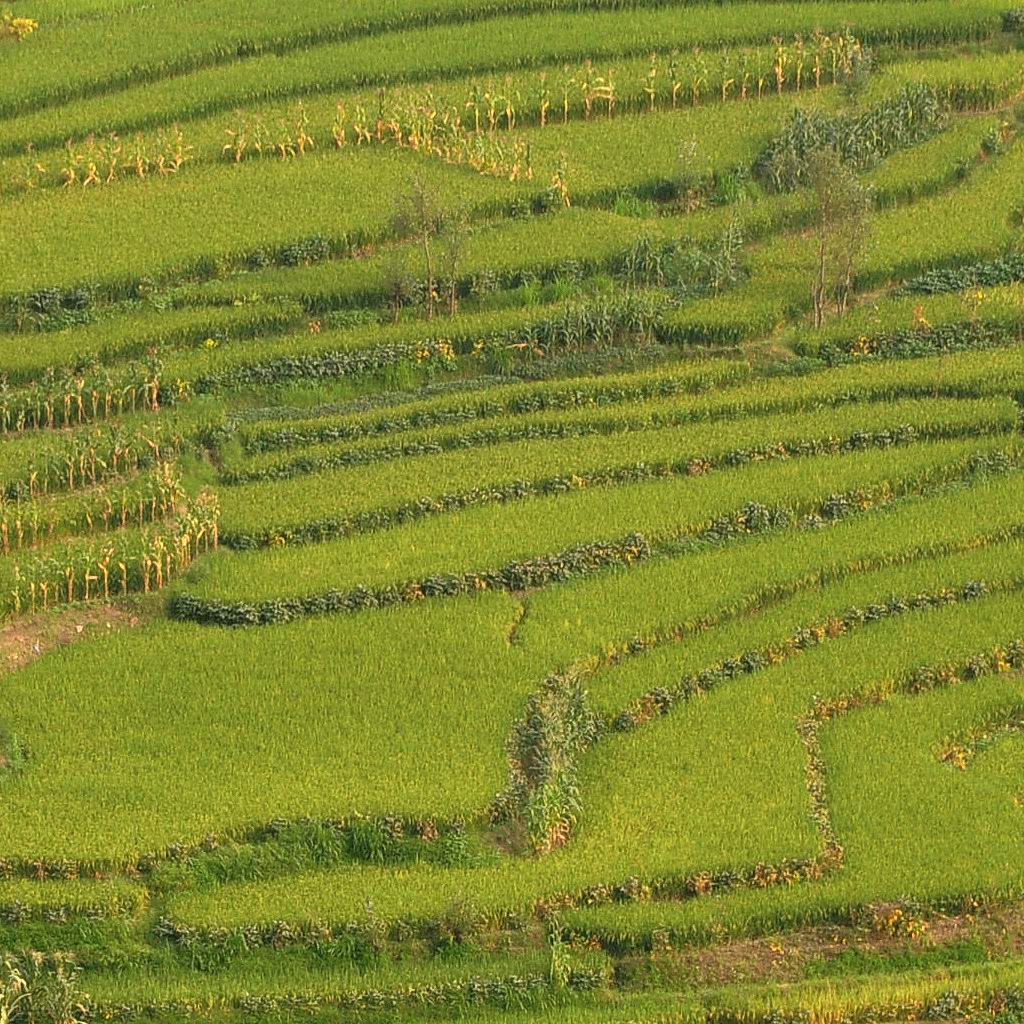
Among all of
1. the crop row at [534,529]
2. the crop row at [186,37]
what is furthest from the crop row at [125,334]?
the crop row at [186,37]

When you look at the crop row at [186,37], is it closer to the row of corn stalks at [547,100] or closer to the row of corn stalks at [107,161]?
the row of corn stalks at [107,161]

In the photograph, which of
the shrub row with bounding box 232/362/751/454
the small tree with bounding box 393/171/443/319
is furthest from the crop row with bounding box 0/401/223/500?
the small tree with bounding box 393/171/443/319

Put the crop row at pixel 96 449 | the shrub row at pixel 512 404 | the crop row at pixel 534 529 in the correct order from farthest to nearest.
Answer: the shrub row at pixel 512 404, the crop row at pixel 96 449, the crop row at pixel 534 529

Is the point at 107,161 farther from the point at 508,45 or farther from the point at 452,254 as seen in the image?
the point at 508,45

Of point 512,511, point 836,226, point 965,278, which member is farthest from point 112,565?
point 965,278

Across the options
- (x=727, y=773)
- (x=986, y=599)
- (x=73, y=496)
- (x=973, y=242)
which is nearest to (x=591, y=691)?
(x=727, y=773)

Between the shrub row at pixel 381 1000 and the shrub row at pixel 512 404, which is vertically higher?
the shrub row at pixel 512 404

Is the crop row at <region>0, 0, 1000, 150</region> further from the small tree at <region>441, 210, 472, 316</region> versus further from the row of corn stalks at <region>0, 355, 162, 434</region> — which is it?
the row of corn stalks at <region>0, 355, 162, 434</region>
